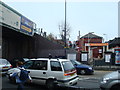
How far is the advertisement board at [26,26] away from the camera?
19686 millimetres

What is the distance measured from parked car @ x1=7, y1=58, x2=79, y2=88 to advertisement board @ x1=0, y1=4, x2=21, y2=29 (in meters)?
8.71

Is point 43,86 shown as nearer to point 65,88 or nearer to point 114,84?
point 65,88

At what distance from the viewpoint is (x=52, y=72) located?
8.00 metres

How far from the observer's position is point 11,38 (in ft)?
84.1

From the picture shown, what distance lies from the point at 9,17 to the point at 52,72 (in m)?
10.9

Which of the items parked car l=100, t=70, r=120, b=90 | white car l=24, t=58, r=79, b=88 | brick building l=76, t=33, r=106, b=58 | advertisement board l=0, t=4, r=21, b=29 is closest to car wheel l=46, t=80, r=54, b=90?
white car l=24, t=58, r=79, b=88

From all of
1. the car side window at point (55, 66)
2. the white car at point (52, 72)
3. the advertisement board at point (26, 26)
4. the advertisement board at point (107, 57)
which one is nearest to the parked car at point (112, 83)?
the white car at point (52, 72)

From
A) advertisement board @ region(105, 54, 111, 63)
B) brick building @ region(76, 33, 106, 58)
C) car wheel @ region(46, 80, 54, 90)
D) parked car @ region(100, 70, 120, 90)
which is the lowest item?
car wheel @ region(46, 80, 54, 90)

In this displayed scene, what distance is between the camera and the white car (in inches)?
307

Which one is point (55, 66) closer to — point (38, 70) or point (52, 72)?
point (52, 72)

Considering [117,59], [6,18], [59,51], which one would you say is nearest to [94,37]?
[59,51]

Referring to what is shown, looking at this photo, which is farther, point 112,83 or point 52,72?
point 52,72

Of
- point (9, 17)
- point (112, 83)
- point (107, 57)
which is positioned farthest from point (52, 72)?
point (107, 57)

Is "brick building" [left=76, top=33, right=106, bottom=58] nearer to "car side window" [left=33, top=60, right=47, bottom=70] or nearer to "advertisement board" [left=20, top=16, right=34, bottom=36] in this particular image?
"advertisement board" [left=20, top=16, right=34, bottom=36]
